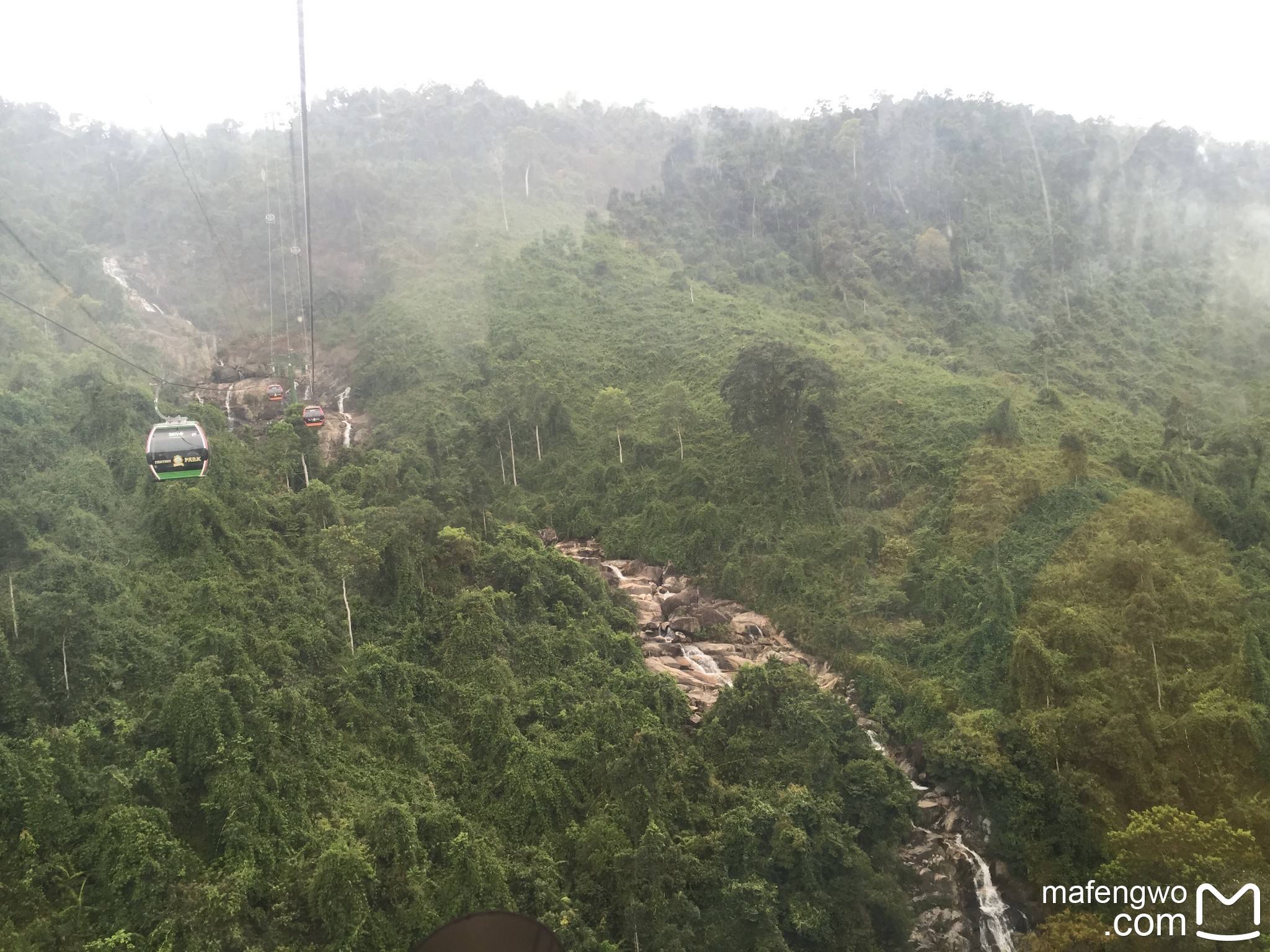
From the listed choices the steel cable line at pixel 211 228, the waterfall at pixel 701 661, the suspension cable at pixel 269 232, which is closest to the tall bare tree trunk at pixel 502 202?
the suspension cable at pixel 269 232

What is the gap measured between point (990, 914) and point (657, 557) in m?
15.0

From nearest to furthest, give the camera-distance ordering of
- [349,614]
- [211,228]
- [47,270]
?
[349,614], [47,270], [211,228]

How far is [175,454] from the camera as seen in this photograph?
60.9ft

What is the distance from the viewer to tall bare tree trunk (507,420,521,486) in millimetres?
33125

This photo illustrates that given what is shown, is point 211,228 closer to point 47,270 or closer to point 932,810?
point 47,270

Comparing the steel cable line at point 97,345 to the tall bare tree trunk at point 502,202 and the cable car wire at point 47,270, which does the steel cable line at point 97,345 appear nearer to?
the cable car wire at point 47,270

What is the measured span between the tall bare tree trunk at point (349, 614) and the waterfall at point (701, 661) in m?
9.28

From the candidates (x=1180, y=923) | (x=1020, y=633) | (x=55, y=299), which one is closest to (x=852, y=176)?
(x=1020, y=633)

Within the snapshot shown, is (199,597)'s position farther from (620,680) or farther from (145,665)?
(620,680)

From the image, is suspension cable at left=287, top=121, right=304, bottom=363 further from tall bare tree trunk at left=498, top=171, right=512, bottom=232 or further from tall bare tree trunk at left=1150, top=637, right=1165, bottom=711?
tall bare tree trunk at left=1150, top=637, right=1165, bottom=711

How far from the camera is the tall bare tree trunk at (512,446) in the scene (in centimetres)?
3312

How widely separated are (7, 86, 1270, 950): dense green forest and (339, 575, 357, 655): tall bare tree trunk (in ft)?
0.64

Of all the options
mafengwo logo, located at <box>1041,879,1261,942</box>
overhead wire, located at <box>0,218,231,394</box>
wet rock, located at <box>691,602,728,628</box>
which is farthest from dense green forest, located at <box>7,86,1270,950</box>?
wet rock, located at <box>691,602,728,628</box>

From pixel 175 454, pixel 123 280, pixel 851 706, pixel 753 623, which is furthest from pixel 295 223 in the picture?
pixel 851 706
